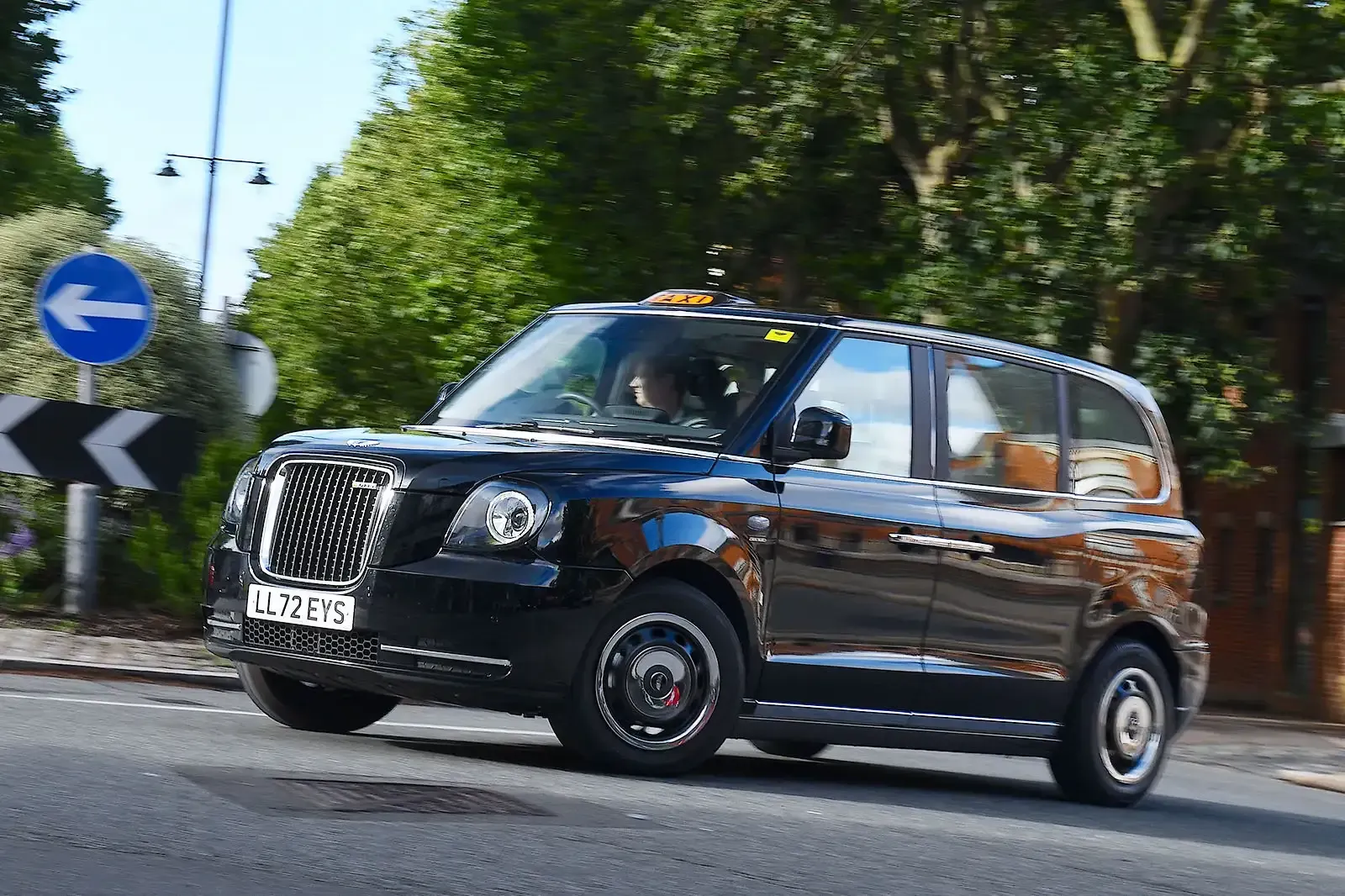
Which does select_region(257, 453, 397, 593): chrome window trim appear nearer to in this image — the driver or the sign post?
the driver

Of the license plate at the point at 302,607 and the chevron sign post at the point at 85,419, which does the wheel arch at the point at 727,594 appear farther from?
the chevron sign post at the point at 85,419

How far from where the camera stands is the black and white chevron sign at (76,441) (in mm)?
13945

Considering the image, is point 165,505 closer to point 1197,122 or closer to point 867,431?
point 867,431

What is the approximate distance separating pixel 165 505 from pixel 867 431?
803cm

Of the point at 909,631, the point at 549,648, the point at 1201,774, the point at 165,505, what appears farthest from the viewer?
the point at 165,505

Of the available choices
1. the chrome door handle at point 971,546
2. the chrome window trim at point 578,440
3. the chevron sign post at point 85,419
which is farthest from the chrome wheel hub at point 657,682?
the chevron sign post at point 85,419

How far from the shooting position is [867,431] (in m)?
9.29

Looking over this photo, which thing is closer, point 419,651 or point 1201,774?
point 419,651

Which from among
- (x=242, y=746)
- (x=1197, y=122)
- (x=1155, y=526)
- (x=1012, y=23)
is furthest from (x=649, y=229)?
(x=242, y=746)

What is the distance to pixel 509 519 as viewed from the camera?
7934 mm

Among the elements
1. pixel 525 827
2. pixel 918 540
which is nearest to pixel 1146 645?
pixel 918 540

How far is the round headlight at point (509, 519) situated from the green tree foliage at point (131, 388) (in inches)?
290

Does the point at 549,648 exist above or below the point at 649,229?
below

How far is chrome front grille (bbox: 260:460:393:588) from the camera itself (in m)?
8.12
